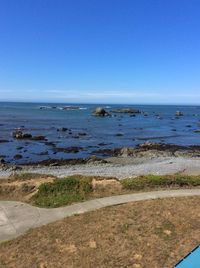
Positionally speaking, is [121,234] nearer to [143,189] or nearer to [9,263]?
[9,263]

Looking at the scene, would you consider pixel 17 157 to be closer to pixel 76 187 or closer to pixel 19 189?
pixel 19 189

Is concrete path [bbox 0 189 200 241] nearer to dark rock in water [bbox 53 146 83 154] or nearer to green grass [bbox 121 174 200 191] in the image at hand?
green grass [bbox 121 174 200 191]

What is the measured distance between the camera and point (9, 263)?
773cm

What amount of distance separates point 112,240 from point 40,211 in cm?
338

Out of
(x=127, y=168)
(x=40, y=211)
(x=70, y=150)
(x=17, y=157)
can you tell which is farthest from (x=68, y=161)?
(x=40, y=211)

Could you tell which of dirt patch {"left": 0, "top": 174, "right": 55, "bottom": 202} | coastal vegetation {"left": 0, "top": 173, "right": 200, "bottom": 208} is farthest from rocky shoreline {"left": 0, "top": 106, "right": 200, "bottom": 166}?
coastal vegetation {"left": 0, "top": 173, "right": 200, "bottom": 208}

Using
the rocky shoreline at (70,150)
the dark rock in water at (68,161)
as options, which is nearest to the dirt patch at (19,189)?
the dark rock in water at (68,161)

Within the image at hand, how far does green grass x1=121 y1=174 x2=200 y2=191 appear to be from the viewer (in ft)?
45.0

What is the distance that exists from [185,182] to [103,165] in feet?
48.8

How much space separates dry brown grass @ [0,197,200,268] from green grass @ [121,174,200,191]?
100 inches

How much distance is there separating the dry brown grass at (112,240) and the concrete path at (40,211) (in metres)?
0.53

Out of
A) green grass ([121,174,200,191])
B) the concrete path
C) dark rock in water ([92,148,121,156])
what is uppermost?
green grass ([121,174,200,191])

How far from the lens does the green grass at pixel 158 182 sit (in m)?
13.7

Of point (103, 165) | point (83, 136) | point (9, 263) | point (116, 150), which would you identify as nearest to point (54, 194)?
point (9, 263)
